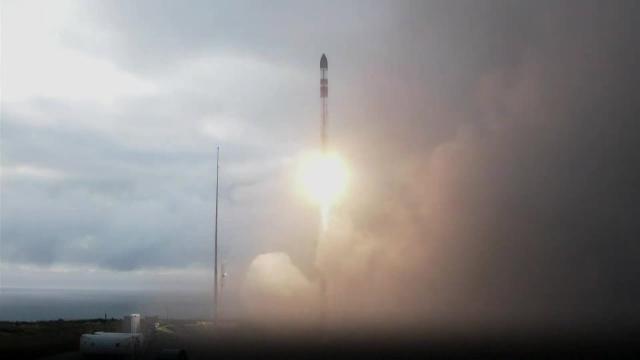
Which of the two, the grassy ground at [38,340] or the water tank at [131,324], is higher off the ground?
the water tank at [131,324]

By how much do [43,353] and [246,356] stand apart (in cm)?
2012

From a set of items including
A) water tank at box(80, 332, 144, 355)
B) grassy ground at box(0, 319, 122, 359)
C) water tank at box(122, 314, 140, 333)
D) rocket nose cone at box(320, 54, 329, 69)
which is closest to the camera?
water tank at box(80, 332, 144, 355)

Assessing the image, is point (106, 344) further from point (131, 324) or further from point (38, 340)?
point (38, 340)

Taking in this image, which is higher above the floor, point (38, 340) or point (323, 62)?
point (323, 62)

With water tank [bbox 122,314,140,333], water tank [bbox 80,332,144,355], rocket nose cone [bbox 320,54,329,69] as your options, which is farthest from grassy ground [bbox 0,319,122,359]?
rocket nose cone [bbox 320,54,329,69]

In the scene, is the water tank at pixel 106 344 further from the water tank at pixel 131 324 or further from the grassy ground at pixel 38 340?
the water tank at pixel 131 324

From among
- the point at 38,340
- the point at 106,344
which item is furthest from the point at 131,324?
the point at 106,344

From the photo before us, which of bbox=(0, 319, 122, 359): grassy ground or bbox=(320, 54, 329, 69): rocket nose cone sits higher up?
bbox=(320, 54, 329, 69): rocket nose cone

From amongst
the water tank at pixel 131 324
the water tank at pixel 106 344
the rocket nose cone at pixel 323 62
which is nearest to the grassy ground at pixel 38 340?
the water tank at pixel 131 324

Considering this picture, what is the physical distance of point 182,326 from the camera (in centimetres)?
10950

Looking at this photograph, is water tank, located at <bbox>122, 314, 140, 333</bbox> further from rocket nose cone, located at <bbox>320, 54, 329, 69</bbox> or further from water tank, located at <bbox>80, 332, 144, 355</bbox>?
rocket nose cone, located at <bbox>320, 54, 329, 69</bbox>

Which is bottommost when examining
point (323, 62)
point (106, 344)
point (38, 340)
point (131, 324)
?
point (38, 340)

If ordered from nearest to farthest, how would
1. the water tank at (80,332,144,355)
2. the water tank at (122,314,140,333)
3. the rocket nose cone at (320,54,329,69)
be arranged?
1. the water tank at (80,332,144,355)
2. the water tank at (122,314,140,333)
3. the rocket nose cone at (320,54,329,69)

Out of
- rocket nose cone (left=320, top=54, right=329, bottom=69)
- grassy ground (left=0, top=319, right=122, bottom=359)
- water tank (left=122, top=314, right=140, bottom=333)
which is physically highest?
rocket nose cone (left=320, top=54, right=329, bottom=69)
